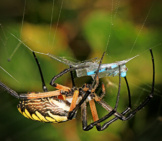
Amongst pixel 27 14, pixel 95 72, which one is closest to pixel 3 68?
pixel 27 14

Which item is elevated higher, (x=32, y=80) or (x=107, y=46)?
Answer: (x=107, y=46)

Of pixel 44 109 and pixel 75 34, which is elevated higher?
pixel 75 34

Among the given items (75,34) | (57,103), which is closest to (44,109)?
(57,103)

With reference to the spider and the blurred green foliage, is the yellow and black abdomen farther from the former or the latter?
the blurred green foliage

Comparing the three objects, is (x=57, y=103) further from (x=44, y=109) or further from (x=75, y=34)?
(x=75, y=34)

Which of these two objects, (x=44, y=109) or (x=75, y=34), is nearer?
(x=44, y=109)

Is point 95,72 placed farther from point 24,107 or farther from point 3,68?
point 3,68

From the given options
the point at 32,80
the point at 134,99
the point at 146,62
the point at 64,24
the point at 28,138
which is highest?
the point at 64,24

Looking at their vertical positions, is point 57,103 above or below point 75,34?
below
